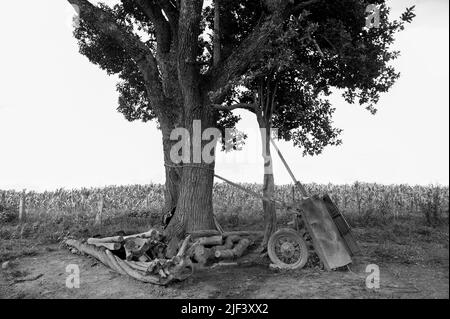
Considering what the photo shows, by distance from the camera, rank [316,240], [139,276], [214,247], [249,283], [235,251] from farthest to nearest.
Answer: [214,247] < [235,251] < [316,240] < [139,276] < [249,283]

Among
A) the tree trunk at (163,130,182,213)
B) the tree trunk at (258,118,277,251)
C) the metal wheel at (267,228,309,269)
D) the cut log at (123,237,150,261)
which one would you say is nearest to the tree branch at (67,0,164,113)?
the tree trunk at (163,130,182,213)

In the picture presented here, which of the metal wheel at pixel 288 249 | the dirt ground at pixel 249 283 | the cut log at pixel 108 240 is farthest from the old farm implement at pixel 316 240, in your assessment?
the cut log at pixel 108 240

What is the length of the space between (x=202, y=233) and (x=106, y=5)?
36.8 ft

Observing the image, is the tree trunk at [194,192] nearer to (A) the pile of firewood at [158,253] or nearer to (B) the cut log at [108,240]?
(A) the pile of firewood at [158,253]

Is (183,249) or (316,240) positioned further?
(183,249)

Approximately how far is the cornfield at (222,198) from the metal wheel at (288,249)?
40.1ft

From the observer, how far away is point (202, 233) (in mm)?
12812

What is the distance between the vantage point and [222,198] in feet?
98.0

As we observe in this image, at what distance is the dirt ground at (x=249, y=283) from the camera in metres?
8.48

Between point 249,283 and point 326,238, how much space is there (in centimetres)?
206

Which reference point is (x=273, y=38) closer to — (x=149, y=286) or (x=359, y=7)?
(x=359, y=7)

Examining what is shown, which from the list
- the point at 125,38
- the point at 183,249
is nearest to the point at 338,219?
the point at 183,249

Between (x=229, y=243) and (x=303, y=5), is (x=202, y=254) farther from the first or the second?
(x=303, y=5)

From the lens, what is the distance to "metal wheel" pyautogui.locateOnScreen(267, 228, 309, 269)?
33.9 ft
